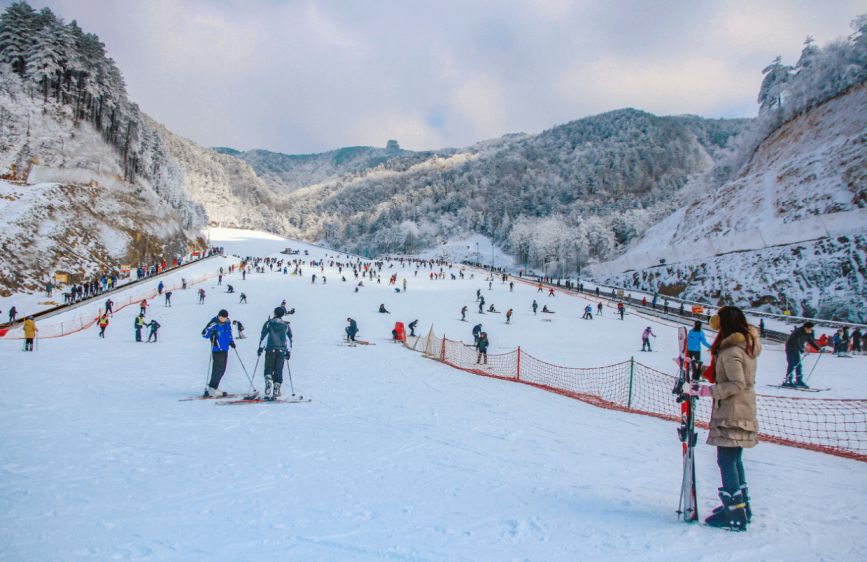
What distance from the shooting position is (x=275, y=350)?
8.27 m

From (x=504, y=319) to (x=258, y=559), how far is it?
2727 cm

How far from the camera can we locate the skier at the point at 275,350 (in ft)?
26.9

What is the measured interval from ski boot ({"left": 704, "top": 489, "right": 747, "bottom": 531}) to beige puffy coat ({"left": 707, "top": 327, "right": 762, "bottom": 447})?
0.42 metres

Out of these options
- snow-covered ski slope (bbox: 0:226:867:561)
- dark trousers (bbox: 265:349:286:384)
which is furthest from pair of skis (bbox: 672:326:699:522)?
dark trousers (bbox: 265:349:286:384)

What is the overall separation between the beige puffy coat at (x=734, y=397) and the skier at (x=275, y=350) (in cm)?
657

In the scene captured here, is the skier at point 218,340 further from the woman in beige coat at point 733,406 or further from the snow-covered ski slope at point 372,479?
the woman in beige coat at point 733,406

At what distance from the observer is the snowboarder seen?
3363mm

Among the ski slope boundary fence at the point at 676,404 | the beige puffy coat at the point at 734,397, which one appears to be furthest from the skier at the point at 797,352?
the beige puffy coat at the point at 734,397

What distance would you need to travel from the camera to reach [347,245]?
183m

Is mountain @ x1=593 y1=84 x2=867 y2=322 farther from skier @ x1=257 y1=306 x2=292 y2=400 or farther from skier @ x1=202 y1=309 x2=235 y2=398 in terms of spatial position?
skier @ x1=202 y1=309 x2=235 y2=398

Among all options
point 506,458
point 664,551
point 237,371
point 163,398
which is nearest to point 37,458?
point 163,398

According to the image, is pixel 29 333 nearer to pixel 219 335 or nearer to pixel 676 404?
pixel 219 335

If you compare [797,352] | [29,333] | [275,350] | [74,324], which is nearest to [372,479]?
[275,350]

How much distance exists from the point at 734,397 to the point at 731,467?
54 cm
